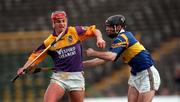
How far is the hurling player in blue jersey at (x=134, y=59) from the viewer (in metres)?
10.3

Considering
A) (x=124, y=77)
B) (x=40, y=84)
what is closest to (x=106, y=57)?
(x=40, y=84)

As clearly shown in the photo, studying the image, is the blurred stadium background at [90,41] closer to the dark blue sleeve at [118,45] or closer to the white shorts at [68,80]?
the white shorts at [68,80]

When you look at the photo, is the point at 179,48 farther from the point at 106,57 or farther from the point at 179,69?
the point at 106,57

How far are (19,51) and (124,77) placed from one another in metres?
3.10

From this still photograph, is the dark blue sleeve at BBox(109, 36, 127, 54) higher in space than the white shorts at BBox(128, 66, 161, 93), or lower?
higher

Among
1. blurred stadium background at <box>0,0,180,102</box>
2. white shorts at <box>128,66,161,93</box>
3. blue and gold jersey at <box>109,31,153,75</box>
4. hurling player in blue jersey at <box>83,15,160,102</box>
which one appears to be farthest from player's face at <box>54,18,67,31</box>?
blurred stadium background at <box>0,0,180,102</box>

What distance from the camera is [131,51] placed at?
10.5m

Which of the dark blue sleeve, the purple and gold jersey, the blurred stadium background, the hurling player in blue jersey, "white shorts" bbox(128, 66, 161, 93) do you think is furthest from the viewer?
the blurred stadium background

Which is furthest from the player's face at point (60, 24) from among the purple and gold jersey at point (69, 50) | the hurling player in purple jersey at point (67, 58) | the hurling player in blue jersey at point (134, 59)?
the hurling player in blue jersey at point (134, 59)

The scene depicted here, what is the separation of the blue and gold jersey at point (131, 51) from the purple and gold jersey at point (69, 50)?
550mm

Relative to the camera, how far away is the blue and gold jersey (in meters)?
10.2

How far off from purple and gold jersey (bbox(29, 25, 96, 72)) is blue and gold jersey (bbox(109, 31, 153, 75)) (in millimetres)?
550

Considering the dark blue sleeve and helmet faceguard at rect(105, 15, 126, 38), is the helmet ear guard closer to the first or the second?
helmet faceguard at rect(105, 15, 126, 38)

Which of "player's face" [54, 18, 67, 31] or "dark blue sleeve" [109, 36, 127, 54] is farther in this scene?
"player's face" [54, 18, 67, 31]
